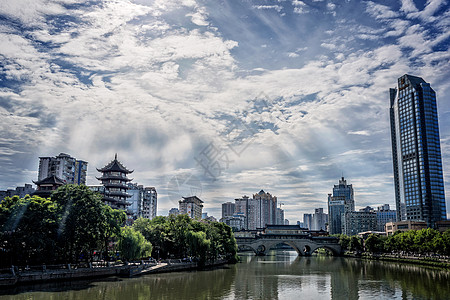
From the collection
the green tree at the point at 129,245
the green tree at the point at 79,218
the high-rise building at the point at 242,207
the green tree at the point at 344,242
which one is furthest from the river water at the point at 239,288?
the high-rise building at the point at 242,207

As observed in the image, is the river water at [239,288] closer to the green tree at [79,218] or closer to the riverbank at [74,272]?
the riverbank at [74,272]

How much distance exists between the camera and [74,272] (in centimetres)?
2919

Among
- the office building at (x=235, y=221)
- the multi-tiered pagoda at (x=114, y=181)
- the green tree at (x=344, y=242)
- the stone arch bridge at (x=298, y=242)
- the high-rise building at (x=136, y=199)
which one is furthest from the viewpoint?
the office building at (x=235, y=221)

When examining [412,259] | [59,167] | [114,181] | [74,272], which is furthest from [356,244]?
[74,272]

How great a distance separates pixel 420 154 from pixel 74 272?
8445cm

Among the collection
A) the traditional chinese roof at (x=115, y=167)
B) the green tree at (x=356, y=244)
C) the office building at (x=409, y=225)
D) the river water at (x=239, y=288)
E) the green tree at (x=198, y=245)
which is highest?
the traditional chinese roof at (x=115, y=167)

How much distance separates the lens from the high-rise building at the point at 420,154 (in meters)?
89.4

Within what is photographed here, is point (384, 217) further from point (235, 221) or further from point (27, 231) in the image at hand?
point (27, 231)

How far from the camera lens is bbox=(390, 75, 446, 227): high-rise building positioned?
293ft

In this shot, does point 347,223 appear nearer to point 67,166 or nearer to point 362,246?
point 362,246

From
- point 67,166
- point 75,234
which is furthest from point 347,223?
point 75,234

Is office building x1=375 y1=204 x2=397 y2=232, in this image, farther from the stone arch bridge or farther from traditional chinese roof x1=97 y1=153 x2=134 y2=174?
traditional chinese roof x1=97 y1=153 x2=134 y2=174

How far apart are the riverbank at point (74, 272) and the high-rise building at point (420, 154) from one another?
71.7 metres

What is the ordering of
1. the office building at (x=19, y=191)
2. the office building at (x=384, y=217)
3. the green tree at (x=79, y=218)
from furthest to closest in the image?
the office building at (x=384, y=217) < the office building at (x=19, y=191) < the green tree at (x=79, y=218)
